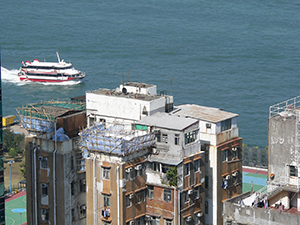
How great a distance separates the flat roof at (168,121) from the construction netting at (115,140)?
133 cm

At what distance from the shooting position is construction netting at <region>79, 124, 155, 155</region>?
57844mm

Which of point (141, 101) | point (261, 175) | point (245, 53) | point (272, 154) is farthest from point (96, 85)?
point (272, 154)

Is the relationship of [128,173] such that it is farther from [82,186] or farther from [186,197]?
[82,186]

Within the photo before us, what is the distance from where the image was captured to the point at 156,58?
18800cm

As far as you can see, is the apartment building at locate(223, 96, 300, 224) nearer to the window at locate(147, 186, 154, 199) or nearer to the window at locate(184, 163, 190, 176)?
the window at locate(184, 163, 190, 176)

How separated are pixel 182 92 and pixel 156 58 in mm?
33615

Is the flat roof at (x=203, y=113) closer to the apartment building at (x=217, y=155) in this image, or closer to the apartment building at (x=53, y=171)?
the apartment building at (x=217, y=155)

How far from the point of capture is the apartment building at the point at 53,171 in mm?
62469

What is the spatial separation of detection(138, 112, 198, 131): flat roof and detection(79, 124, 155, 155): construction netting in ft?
4.35

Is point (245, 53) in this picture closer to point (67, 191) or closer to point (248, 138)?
point (248, 138)

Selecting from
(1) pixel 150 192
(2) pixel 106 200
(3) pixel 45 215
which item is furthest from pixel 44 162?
(1) pixel 150 192

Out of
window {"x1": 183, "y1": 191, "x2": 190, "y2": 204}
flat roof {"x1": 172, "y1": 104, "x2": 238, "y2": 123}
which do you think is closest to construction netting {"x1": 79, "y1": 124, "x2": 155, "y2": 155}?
window {"x1": 183, "y1": 191, "x2": 190, "y2": 204}

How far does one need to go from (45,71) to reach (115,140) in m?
131

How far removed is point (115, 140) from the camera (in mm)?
57656
